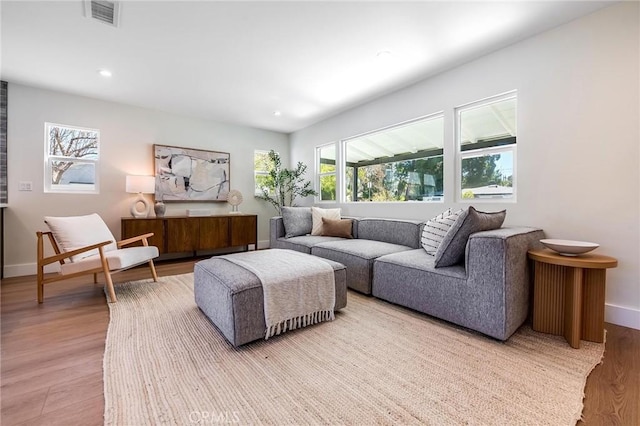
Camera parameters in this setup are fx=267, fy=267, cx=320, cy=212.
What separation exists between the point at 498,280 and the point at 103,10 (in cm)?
341

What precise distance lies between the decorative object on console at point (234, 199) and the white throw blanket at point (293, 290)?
9.22ft

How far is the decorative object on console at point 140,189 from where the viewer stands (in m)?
3.74

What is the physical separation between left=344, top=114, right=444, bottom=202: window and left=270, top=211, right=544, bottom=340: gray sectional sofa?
1.09 metres

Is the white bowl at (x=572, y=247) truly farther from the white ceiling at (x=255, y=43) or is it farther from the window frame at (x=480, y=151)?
the white ceiling at (x=255, y=43)

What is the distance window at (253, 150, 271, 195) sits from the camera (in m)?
5.25

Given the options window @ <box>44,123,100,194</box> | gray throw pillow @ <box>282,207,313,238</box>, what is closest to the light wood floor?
window @ <box>44,123,100,194</box>

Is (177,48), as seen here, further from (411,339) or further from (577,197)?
(577,197)

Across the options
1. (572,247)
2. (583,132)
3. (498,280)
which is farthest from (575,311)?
(583,132)

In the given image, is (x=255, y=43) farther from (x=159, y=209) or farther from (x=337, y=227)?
(x=159, y=209)

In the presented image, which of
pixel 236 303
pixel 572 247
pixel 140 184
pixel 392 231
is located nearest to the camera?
pixel 236 303

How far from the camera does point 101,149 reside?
3.80 metres

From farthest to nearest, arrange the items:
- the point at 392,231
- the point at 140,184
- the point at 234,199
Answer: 1. the point at 234,199
2. the point at 140,184
3. the point at 392,231

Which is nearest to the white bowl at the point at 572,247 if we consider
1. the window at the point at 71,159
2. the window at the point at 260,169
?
the window at the point at 260,169

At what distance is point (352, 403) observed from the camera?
1.18 metres
